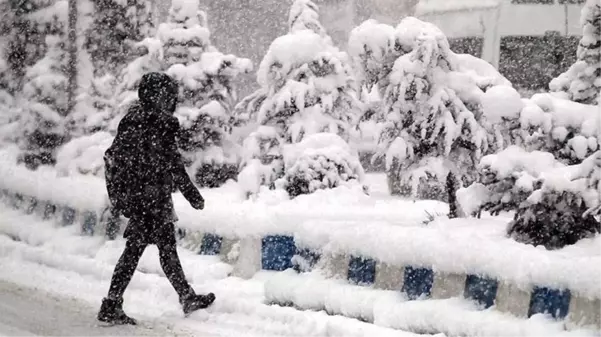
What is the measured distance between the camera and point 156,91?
23.7 ft

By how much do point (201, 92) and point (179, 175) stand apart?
22.6 feet

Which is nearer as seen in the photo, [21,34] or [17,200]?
[17,200]

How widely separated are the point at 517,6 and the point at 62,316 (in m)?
26.1

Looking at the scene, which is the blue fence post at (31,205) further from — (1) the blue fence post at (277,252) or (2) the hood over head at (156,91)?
(2) the hood over head at (156,91)

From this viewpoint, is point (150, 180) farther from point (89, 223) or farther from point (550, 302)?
point (89, 223)

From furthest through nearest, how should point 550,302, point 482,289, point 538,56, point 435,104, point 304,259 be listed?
point 538,56
point 435,104
point 304,259
point 482,289
point 550,302

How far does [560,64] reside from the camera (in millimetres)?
30812

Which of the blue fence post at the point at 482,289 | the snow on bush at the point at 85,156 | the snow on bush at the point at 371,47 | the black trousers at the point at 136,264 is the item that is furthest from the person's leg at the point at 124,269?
the snow on bush at the point at 85,156

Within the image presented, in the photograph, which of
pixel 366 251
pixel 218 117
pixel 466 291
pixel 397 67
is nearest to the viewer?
pixel 466 291

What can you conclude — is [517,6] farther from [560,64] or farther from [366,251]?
[366,251]

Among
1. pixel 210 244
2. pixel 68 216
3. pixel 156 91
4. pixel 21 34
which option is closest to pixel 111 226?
pixel 68 216

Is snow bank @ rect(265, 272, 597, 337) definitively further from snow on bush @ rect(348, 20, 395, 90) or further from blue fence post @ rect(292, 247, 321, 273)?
snow on bush @ rect(348, 20, 395, 90)

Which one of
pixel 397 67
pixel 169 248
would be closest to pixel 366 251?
pixel 169 248

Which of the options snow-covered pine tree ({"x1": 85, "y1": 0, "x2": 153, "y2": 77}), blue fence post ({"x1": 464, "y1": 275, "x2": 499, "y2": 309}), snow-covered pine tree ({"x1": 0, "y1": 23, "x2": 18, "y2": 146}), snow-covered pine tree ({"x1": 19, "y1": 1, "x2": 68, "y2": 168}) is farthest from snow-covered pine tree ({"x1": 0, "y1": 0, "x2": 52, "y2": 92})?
blue fence post ({"x1": 464, "y1": 275, "x2": 499, "y2": 309})
